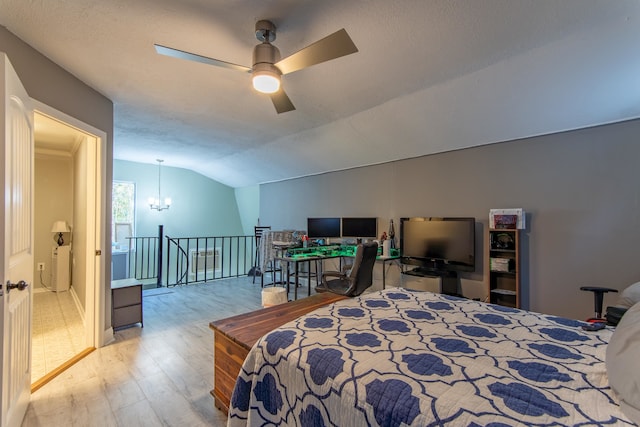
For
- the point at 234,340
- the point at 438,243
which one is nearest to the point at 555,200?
the point at 438,243

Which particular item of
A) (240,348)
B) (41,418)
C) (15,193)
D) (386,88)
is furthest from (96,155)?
(386,88)

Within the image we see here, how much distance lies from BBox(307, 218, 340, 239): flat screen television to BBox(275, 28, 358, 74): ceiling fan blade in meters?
3.42

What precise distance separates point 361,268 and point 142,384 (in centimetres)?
206

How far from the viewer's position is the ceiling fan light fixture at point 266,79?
1828 millimetres

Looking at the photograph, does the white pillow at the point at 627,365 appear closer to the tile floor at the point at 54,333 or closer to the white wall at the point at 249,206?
the tile floor at the point at 54,333

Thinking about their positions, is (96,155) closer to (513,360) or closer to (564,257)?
(513,360)

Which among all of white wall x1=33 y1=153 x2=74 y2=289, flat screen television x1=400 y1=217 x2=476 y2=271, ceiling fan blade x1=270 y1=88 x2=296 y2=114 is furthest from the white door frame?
flat screen television x1=400 y1=217 x2=476 y2=271

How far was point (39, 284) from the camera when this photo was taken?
4855 millimetres

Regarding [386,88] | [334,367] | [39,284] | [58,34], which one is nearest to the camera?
[334,367]

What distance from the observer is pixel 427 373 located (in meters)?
1.11

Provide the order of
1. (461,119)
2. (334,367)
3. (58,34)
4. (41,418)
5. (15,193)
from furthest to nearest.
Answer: (461,119) < (58,34) < (41,418) < (15,193) < (334,367)

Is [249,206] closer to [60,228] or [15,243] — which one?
[60,228]

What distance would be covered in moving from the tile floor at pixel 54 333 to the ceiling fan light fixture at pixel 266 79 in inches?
112

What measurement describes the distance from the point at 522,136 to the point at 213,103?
136 inches
